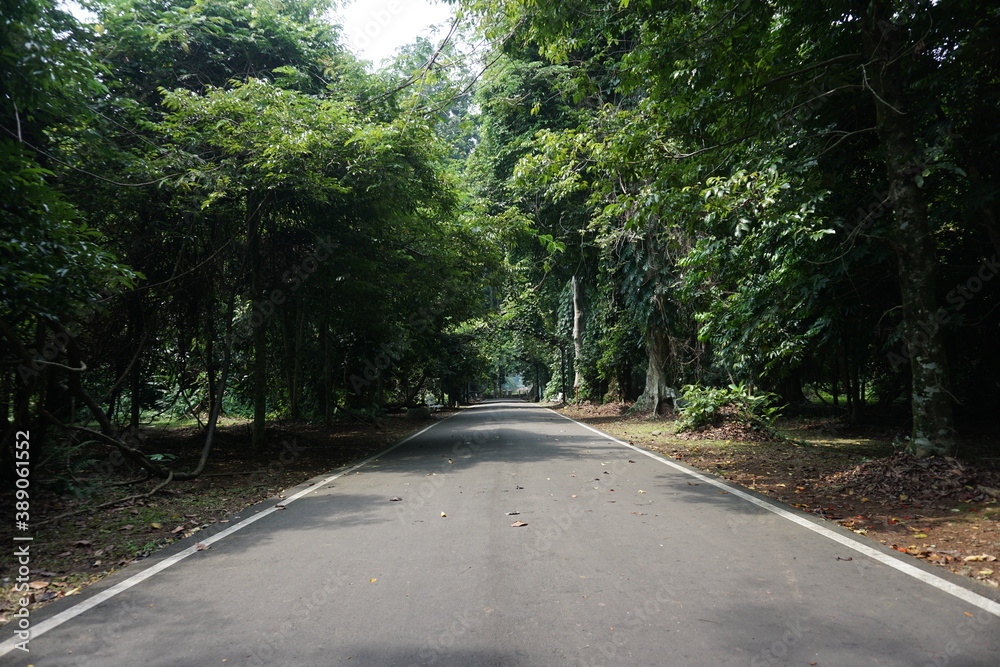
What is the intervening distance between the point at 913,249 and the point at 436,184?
29.7 ft

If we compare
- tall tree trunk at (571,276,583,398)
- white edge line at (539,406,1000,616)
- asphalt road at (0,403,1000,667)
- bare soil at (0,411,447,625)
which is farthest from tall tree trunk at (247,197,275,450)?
tall tree trunk at (571,276,583,398)

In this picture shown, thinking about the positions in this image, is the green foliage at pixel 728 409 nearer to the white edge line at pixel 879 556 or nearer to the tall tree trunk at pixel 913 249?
the white edge line at pixel 879 556

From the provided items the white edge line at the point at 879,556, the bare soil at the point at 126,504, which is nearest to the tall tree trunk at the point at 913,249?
the white edge line at the point at 879,556

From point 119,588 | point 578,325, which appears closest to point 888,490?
point 119,588

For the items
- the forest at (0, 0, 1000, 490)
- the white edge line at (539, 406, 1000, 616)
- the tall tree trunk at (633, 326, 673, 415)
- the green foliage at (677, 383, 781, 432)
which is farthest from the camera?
the tall tree trunk at (633, 326, 673, 415)

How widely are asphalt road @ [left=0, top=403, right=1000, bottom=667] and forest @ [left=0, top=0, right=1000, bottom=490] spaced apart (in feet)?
11.4

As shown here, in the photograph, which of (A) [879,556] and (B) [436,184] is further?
(B) [436,184]

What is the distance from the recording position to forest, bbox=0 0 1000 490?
7.35 m

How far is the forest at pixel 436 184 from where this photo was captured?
735cm

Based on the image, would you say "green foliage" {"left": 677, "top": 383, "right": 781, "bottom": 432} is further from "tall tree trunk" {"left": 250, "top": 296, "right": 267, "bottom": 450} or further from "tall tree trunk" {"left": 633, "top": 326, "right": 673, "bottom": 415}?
"tall tree trunk" {"left": 250, "top": 296, "right": 267, "bottom": 450}

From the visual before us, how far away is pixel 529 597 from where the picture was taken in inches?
157

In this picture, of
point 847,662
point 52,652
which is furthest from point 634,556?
point 52,652

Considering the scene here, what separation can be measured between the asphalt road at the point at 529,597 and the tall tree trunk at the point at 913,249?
2613mm

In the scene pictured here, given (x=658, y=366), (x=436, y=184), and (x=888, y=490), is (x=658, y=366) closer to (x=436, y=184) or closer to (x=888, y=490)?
(x=436, y=184)
